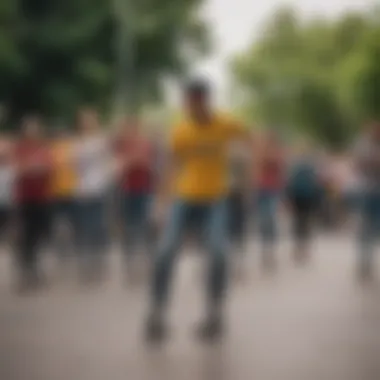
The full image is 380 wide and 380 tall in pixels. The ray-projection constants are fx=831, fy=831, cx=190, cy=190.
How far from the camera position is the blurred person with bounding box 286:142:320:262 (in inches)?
58.1

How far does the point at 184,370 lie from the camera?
4.72 feet

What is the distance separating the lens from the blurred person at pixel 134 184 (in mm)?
1451

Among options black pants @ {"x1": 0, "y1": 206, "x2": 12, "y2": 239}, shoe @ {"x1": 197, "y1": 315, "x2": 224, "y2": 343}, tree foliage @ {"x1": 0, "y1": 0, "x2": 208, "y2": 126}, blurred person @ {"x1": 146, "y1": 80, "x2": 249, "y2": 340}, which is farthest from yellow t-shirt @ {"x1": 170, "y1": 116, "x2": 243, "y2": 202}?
black pants @ {"x1": 0, "y1": 206, "x2": 12, "y2": 239}

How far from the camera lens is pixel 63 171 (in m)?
1.48

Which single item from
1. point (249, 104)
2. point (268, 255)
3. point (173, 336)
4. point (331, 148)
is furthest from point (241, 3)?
point (173, 336)

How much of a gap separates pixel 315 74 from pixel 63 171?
1.57ft

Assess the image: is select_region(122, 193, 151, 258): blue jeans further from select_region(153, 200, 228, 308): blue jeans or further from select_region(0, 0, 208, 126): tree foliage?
select_region(0, 0, 208, 126): tree foliage

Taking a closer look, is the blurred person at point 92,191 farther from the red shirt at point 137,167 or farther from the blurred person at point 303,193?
the blurred person at point 303,193

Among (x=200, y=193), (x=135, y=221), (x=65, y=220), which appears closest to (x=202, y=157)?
(x=200, y=193)

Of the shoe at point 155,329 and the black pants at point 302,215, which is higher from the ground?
the black pants at point 302,215

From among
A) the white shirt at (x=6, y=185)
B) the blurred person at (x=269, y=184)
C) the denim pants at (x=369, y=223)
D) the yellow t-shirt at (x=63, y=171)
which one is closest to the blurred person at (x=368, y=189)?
the denim pants at (x=369, y=223)

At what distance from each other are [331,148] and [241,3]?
303 mm

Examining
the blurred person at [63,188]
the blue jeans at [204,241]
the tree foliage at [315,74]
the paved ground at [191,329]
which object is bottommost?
the paved ground at [191,329]

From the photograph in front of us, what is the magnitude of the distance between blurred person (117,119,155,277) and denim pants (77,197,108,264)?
0.04 m
